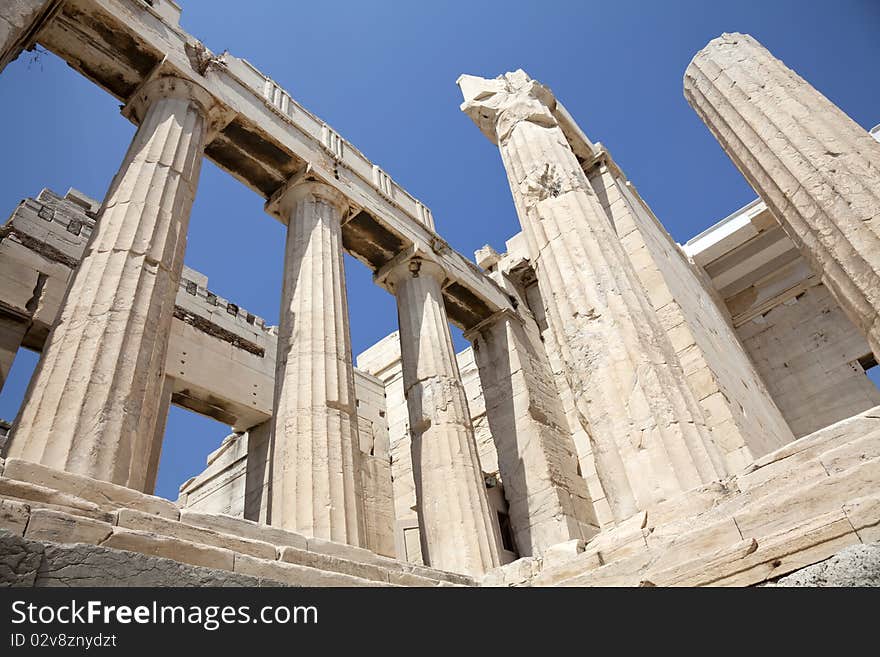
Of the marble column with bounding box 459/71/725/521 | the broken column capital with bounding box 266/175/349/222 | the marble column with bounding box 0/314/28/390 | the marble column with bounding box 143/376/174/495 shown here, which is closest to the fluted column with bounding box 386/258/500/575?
the broken column capital with bounding box 266/175/349/222

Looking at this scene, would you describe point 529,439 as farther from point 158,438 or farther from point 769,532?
point 769,532

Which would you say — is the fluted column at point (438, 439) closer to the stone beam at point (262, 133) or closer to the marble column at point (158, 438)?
Result: the stone beam at point (262, 133)

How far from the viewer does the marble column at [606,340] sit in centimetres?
647

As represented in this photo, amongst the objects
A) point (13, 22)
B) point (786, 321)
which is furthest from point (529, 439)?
point (13, 22)

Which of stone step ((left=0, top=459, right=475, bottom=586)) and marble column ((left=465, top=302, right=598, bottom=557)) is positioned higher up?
marble column ((left=465, top=302, right=598, bottom=557))

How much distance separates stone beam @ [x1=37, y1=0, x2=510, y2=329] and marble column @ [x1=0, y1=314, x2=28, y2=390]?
14.3 feet

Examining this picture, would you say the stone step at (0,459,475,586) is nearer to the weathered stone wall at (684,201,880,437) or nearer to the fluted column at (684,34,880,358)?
the fluted column at (684,34,880,358)

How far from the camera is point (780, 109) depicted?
8.13m

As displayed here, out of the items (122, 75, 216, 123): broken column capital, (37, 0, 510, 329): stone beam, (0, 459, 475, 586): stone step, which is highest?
(37, 0, 510, 329): stone beam

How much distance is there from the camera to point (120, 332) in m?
6.41

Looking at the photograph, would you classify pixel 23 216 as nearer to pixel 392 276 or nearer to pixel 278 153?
pixel 278 153

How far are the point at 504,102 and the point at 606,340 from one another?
6138mm

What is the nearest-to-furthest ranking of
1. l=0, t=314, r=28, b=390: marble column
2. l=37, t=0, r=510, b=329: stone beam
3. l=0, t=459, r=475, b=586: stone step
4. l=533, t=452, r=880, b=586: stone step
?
l=533, t=452, r=880, b=586: stone step, l=0, t=459, r=475, b=586: stone step, l=37, t=0, r=510, b=329: stone beam, l=0, t=314, r=28, b=390: marble column

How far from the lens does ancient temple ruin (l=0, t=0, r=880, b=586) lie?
5031mm
